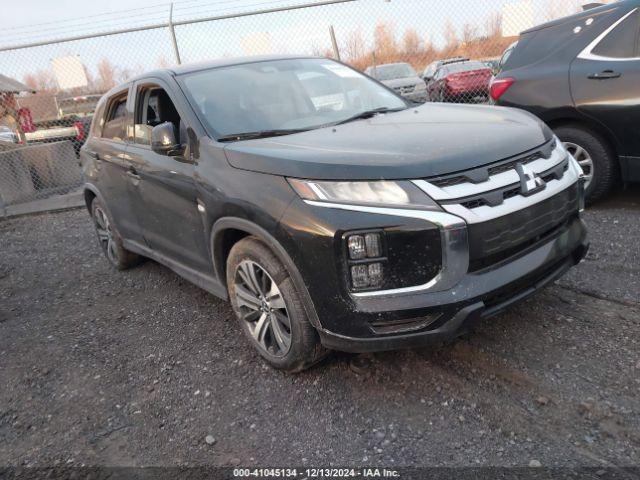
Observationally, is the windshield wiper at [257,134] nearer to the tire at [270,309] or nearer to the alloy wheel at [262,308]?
the tire at [270,309]

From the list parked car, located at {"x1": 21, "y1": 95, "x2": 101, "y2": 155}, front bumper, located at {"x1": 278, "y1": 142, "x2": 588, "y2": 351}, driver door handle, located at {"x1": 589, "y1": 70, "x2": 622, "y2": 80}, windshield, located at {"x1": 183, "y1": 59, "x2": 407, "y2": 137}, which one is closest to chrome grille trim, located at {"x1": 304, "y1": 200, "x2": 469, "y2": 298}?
front bumper, located at {"x1": 278, "y1": 142, "x2": 588, "y2": 351}

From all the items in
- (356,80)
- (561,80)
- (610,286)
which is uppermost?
(356,80)

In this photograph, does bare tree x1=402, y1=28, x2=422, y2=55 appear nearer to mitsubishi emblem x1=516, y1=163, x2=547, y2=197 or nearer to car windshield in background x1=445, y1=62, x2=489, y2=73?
car windshield in background x1=445, y1=62, x2=489, y2=73

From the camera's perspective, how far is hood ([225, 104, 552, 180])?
8.11ft

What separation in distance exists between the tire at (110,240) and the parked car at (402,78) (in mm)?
7689

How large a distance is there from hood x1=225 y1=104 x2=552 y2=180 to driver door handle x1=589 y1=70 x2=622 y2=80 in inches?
74.9

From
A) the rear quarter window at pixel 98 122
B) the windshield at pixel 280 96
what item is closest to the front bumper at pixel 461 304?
the windshield at pixel 280 96

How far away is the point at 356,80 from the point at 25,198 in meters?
7.84

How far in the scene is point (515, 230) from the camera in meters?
2.55

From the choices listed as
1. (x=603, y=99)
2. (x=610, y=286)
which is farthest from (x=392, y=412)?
(x=603, y=99)

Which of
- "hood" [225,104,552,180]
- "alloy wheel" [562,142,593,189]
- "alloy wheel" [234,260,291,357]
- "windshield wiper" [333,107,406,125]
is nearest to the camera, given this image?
"hood" [225,104,552,180]

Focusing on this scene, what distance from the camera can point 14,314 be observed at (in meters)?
4.77

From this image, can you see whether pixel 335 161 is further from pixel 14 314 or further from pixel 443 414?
pixel 14 314

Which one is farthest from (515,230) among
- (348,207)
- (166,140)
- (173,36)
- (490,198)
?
(173,36)
